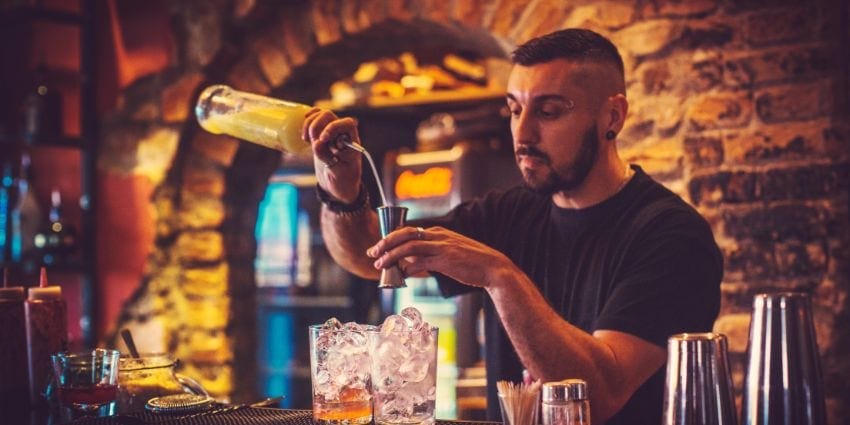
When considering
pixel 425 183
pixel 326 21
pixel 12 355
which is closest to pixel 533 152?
pixel 12 355

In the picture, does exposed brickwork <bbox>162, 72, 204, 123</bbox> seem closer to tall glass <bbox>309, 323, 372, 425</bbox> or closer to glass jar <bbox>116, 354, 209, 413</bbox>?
glass jar <bbox>116, 354, 209, 413</bbox>

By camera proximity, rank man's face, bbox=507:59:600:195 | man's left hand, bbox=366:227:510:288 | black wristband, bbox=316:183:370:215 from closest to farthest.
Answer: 1. man's left hand, bbox=366:227:510:288
2. man's face, bbox=507:59:600:195
3. black wristband, bbox=316:183:370:215

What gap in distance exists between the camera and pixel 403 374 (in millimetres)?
1372

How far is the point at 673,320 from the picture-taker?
177 centimetres

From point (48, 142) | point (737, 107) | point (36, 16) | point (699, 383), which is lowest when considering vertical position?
point (699, 383)

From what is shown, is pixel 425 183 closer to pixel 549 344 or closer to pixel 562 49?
pixel 562 49

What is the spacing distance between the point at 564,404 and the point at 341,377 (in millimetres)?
423

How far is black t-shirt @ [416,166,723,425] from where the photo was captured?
5.85 feet

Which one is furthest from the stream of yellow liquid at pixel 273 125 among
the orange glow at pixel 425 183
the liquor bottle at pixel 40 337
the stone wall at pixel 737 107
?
the orange glow at pixel 425 183

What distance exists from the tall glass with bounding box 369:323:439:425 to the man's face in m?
0.71

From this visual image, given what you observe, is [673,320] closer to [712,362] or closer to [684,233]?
[684,233]

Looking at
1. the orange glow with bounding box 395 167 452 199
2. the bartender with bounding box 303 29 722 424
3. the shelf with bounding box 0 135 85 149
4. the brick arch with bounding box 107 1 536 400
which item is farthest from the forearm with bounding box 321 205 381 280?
the orange glow with bounding box 395 167 452 199

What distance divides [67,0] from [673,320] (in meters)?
3.08

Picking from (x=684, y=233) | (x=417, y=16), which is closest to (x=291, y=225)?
(x=417, y=16)
